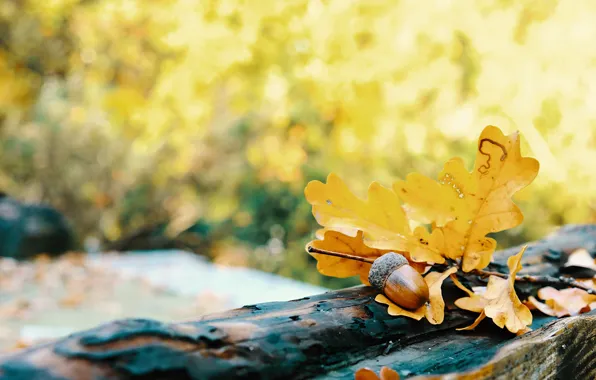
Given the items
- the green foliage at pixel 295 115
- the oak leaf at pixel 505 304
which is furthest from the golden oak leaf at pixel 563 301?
the green foliage at pixel 295 115

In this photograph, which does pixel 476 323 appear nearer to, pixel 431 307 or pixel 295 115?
pixel 431 307

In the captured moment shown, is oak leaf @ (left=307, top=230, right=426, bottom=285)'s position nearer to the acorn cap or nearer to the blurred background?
the acorn cap

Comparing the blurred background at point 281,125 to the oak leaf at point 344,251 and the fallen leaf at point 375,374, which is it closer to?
the oak leaf at point 344,251

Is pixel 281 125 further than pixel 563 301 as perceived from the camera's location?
Yes

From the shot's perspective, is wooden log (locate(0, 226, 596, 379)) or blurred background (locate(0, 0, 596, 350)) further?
blurred background (locate(0, 0, 596, 350))

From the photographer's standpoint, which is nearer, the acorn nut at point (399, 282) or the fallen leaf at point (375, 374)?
the fallen leaf at point (375, 374)

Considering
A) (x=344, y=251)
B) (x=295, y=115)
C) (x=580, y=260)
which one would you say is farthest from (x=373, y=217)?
(x=295, y=115)

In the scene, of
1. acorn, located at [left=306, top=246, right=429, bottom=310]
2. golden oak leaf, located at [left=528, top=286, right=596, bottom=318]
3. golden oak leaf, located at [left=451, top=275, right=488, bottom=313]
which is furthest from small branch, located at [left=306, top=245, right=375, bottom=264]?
golden oak leaf, located at [left=528, top=286, right=596, bottom=318]
